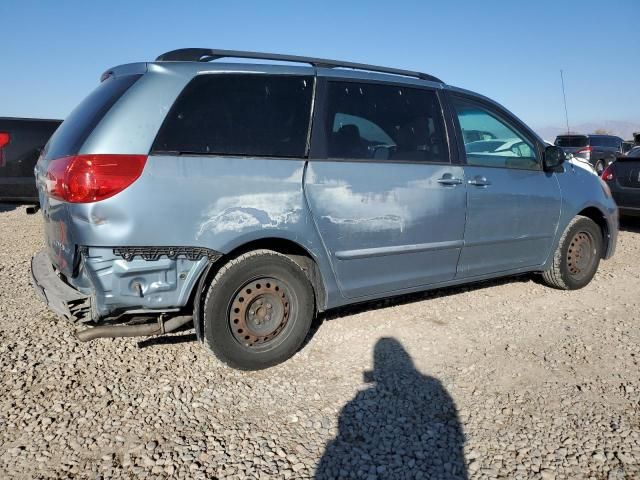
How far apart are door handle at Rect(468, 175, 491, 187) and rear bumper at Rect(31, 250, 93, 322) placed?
2.84 m

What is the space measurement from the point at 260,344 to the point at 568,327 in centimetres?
250

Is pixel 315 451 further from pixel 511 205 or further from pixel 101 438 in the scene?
pixel 511 205

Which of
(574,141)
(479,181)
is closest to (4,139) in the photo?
(479,181)

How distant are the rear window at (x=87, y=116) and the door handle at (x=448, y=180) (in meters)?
2.21

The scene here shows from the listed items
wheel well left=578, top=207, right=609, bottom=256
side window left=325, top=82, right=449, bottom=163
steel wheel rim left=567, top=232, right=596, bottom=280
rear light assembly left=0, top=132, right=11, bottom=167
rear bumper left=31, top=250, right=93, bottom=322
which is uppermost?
rear light assembly left=0, top=132, right=11, bottom=167

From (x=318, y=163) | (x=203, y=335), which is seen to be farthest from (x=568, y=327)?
(x=203, y=335)

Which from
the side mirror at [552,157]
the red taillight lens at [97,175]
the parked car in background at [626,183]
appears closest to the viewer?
the red taillight lens at [97,175]

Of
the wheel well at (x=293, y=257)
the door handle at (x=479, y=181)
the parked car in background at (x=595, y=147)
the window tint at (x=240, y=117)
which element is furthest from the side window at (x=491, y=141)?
the parked car in background at (x=595, y=147)

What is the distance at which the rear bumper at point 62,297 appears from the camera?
2.67 m

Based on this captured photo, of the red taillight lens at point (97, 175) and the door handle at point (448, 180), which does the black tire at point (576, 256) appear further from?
the red taillight lens at point (97, 175)

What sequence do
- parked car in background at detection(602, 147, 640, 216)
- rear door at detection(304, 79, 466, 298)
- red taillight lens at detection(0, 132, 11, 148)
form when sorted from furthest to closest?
parked car in background at detection(602, 147, 640, 216) < red taillight lens at detection(0, 132, 11, 148) < rear door at detection(304, 79, 466, 298)

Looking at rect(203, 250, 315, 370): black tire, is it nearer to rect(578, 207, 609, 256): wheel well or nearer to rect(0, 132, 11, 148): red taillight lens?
rect(578, 207, 609, 256): wheel well

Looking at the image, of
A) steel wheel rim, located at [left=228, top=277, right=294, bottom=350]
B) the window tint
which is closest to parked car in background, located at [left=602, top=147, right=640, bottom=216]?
the window tint

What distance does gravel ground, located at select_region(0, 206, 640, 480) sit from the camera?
7.34ft
